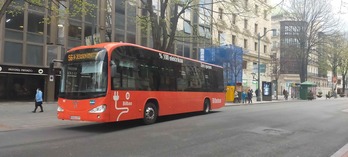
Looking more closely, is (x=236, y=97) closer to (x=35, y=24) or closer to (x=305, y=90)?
(x=35, y=24)

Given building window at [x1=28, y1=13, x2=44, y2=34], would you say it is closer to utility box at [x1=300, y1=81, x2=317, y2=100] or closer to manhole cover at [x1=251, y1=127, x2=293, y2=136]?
manhole cover at [x1=251, y1=127, x2=293, y2=136]

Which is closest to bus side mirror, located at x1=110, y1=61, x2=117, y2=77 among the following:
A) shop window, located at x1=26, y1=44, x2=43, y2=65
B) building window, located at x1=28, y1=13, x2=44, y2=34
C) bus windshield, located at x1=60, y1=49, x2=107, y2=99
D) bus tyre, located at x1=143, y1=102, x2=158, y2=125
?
bus windshield, located at x1=60, y1=49, x2=107, y2=99

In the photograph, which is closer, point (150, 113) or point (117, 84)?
point (117, 84)

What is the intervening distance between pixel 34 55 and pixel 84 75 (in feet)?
58.2

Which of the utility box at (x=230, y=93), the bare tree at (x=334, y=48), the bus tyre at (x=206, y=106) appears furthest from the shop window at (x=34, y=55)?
the bare tree at (x=334, y=48)

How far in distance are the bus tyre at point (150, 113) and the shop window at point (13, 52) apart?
16511 mm

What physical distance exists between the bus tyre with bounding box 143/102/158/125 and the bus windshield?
2.65 metres

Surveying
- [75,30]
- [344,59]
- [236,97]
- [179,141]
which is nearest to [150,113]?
[179,141]

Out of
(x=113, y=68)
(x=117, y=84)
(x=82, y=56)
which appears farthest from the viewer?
(x=82, y=56)

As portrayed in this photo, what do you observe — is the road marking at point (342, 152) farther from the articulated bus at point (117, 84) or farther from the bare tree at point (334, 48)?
the bare tree at point (334, 48)

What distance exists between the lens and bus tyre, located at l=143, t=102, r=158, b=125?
552 inches

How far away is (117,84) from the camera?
40.5 feet

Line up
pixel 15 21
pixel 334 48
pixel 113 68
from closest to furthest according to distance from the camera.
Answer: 1. pixel 113 68
2. pixel 15 21
3. pixel 334 48

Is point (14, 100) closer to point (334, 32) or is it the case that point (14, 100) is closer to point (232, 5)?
point (232, 5)
